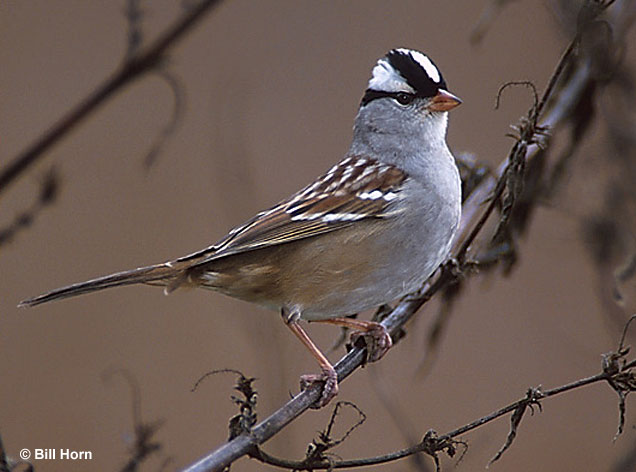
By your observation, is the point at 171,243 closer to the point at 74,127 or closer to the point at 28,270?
the point at 28,270

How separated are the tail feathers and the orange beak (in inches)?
44.5

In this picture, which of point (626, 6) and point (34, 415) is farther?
point (34, 415)

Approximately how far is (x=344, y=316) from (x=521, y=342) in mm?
2176

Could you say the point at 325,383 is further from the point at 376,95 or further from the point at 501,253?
the point at 376,95

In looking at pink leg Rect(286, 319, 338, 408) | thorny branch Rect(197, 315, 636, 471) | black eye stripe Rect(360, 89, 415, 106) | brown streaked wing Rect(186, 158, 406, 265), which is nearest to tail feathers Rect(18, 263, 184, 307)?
brown streaked wing Rect(186, 158, 406, 265)

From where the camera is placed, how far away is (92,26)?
5.61 metres

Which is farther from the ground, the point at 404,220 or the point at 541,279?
the point at 541,279

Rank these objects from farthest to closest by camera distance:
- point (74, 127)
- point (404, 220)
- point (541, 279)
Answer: point (541, 279) → point (404, 220) → point (74, 127)

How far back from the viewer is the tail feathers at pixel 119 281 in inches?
99.3

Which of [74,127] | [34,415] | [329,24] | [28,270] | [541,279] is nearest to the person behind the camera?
[74,127]

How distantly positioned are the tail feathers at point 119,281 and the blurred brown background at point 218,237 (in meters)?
1.37

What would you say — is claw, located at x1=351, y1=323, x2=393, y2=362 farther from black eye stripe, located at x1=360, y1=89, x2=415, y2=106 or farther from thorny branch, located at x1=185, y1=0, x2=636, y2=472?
black eye stripe, located at x1=360, y1=89, x2=415, y2=106

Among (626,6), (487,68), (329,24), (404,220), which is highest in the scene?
(329,24)

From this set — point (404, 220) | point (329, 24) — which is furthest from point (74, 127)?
point (329, 24)
